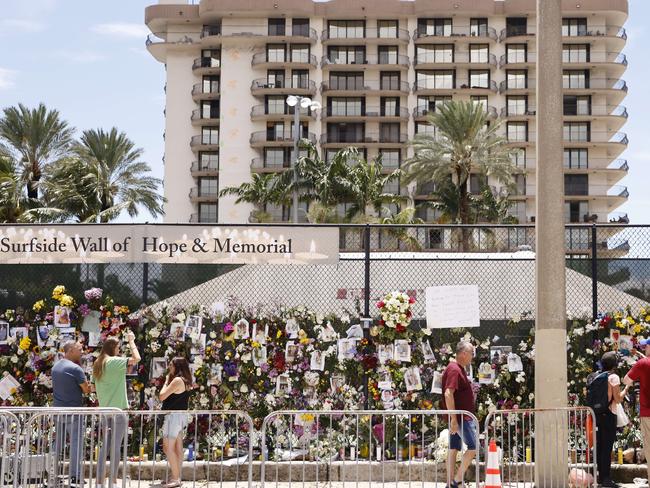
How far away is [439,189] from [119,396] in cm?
5446

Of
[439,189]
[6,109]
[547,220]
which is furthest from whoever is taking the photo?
[439,189]

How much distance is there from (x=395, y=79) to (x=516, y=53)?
11114 millimetres

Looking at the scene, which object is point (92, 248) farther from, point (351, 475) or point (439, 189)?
point (439, 189)

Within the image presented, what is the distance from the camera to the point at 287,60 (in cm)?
8038

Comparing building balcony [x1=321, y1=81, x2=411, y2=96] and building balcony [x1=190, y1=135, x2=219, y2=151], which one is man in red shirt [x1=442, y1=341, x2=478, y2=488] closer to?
building balcony [x1=321, y1=81, x2=411, y2=96]

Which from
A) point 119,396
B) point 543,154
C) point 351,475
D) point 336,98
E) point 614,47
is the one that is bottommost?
point 351,475

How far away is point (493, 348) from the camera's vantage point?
495 inches

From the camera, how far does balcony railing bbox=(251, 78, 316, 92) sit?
79438 mm

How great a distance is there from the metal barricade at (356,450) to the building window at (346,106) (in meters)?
69.0

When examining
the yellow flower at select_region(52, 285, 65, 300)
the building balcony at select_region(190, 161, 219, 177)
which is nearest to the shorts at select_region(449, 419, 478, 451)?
the yellow flower at select_region(52, 285, 65, 300)

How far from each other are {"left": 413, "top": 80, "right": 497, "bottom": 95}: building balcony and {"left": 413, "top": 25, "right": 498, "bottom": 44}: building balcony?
3751 millimetres

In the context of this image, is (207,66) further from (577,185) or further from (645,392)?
(645,392)

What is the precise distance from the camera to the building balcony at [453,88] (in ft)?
261

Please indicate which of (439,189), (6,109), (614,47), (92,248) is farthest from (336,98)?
(92,248)
